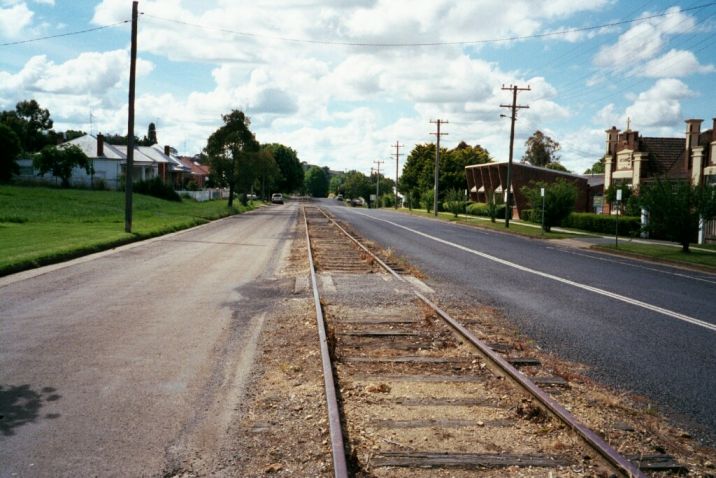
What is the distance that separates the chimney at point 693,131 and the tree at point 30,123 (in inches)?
3045

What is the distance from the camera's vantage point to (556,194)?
125 ft

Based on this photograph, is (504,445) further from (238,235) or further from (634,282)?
(238,235)

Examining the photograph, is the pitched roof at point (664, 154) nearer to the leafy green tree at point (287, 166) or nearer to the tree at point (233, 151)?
the tree at point (233, 151)

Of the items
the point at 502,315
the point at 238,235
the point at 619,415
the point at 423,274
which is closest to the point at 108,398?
the point at 619,415

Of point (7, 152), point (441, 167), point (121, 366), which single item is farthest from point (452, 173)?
point (121, 366)

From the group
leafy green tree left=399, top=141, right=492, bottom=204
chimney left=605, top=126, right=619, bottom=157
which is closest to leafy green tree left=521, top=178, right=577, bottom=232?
chimney left=605, top=126, right=619, bottom=157

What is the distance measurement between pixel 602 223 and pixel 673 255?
17099 mm

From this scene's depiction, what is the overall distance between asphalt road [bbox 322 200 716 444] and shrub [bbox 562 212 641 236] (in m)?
16.3

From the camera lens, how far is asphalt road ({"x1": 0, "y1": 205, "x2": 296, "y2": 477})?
4887mm

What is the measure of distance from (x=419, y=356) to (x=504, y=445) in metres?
2.76

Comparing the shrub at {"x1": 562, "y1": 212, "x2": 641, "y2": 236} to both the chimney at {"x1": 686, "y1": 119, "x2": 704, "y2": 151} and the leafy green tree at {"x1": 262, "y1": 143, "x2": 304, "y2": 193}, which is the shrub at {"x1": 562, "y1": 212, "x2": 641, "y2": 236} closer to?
the chimney at {"x1": 686, "y1": 119, "x2": 704, "y2": 151}

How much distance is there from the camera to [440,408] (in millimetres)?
5891

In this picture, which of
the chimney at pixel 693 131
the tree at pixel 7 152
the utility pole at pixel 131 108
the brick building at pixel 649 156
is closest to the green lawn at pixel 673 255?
the brick building at pixel 649 156

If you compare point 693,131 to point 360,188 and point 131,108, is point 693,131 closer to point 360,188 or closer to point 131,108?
point 131,108
